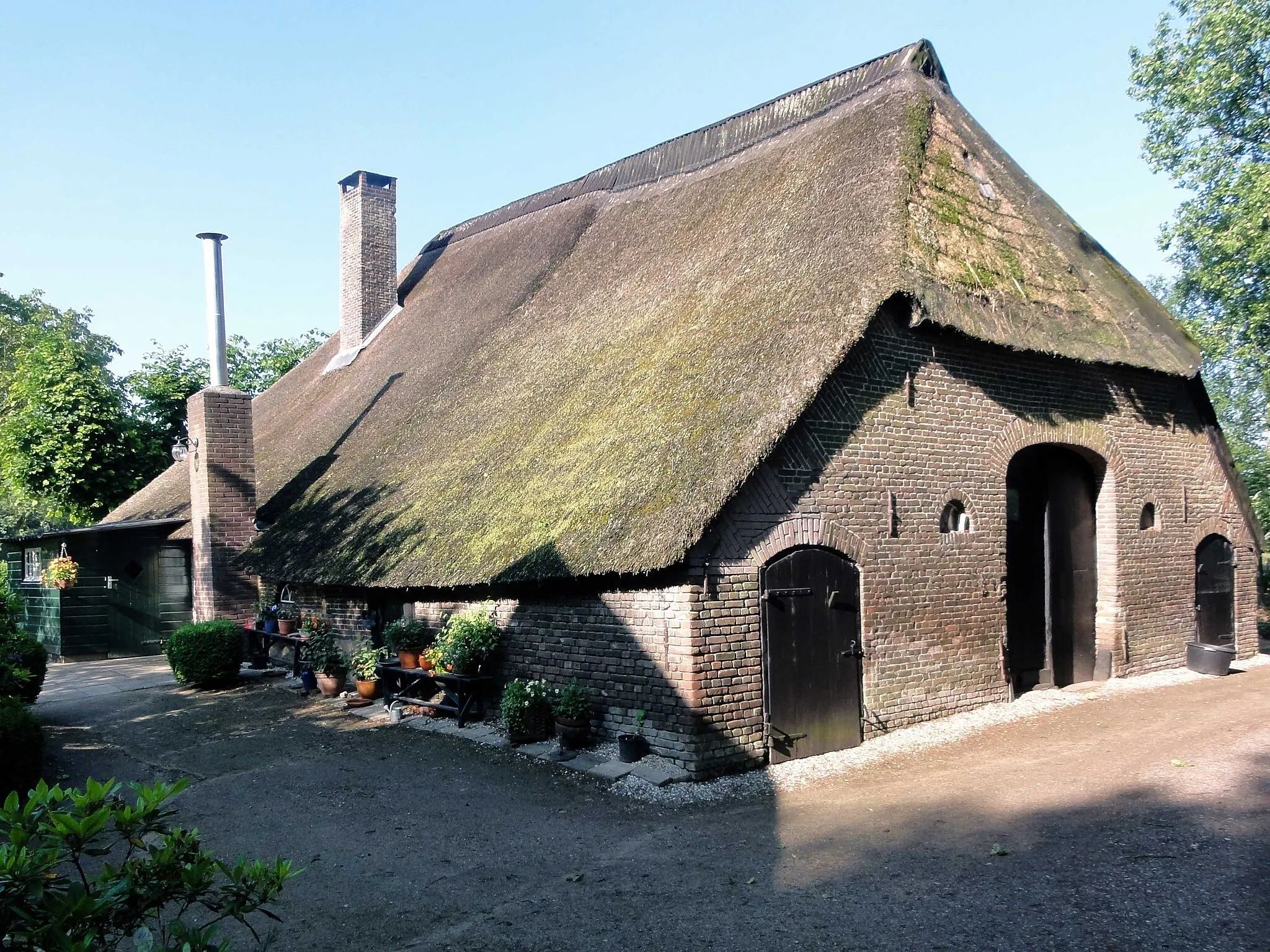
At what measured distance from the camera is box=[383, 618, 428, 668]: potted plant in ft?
38.5

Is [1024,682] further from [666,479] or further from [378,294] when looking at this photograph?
[378,294]

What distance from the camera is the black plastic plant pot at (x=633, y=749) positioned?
8.70 m

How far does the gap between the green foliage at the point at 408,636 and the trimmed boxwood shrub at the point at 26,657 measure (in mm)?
3889

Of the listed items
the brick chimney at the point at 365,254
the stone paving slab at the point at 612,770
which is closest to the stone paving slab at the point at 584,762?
the stone paving slab at the point at 612,770

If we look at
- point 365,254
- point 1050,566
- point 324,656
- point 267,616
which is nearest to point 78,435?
point 365,254

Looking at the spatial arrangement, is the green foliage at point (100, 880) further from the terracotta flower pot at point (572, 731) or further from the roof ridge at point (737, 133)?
the roof ridge at point (737, 133)

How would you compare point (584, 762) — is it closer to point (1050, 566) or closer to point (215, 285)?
point (1050, 566)

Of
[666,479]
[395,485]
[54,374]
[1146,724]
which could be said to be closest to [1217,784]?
[1146,724]

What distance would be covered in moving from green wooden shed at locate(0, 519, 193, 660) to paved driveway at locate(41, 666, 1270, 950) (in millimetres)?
8818

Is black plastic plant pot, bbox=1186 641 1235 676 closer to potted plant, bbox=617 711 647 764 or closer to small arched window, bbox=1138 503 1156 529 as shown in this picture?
small arched window, bbox=1138 503 1156 529

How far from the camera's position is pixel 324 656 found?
1329 centimetres

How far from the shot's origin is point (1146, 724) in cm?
998

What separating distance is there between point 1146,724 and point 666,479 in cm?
590

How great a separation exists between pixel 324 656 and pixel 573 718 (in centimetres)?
563
